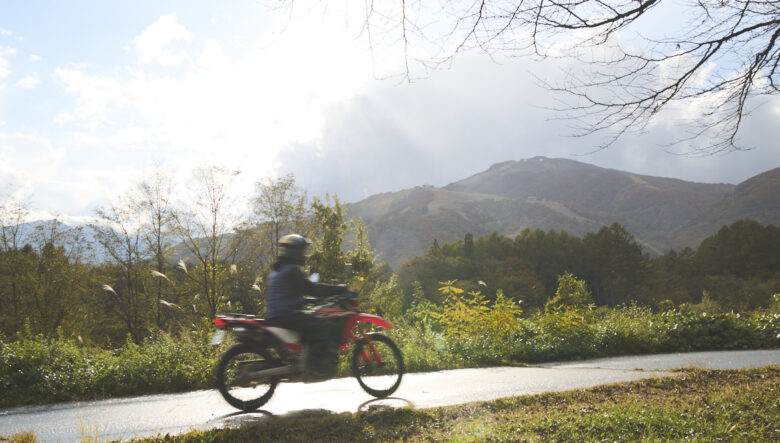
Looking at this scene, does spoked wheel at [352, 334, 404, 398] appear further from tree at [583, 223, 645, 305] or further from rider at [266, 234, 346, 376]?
tree at [583, 223, 645, 305]

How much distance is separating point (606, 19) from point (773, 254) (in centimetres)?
8134

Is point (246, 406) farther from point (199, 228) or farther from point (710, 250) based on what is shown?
point (710, 250)

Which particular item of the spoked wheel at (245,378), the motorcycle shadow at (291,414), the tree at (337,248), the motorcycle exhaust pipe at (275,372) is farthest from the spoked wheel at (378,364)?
the tree at (337,248)

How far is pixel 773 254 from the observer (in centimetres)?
6544

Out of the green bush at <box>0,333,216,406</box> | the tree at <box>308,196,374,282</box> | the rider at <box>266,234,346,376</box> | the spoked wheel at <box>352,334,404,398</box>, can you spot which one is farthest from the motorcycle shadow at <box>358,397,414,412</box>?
the tree at <box>308,196,374,282</box>

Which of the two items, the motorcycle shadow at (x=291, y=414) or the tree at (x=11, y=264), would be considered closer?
the motorcycle shadow at (x=291, y=414)

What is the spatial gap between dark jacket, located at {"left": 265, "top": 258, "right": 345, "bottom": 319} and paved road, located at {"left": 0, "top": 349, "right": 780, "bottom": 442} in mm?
1064

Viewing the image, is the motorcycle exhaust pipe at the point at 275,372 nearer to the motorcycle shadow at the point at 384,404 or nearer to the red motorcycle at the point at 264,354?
the red motorcycle at the point at 264,354

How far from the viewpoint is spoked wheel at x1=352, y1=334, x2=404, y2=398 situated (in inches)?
209

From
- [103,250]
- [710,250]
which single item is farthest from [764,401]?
[710,250]

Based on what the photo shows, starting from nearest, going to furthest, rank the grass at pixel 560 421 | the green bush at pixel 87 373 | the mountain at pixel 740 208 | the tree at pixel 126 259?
1. the grass at pixel 560 421
2. the green bush at pixel 87 373
3. the tree at pixel 126 259
4. the mountain at pixel 740 208

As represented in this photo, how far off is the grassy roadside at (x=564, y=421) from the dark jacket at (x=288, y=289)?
1.08 metres

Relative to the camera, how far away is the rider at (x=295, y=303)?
4805mm

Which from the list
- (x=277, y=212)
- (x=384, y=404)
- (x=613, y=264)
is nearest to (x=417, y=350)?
(x=384, y=404)
